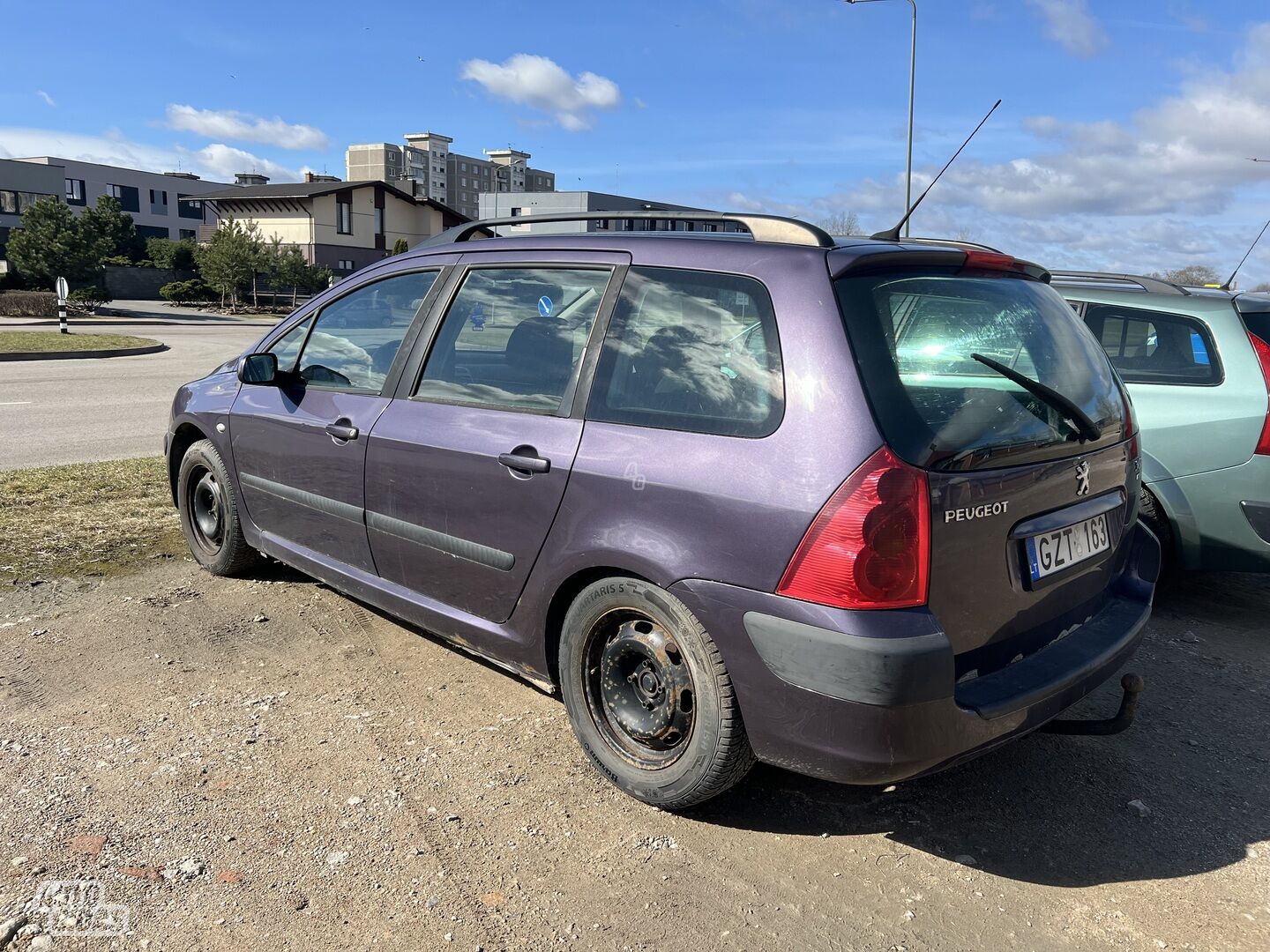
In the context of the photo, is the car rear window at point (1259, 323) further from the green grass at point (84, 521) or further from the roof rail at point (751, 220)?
the green grass at point (84, 521)

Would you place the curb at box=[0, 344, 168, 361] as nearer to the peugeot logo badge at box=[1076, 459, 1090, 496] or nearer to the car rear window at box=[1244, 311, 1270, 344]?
the car rear window at box=[1244, 311, 1270, 344]

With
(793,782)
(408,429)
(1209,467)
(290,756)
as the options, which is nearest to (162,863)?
(290,756)

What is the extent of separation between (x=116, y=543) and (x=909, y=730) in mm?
5051

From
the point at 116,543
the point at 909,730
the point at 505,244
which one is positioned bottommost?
the point at 116,543

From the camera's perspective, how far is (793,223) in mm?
3053

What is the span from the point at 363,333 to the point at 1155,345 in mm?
4024

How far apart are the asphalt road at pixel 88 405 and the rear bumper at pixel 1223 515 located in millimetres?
8331

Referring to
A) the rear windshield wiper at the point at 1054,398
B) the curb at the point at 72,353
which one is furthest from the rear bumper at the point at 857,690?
the curb at the point at 72,353

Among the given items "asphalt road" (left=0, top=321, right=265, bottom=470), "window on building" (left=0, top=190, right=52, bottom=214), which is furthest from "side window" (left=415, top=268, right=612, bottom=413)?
"window on building" (left=0, top=190, right=52, bottom=214)

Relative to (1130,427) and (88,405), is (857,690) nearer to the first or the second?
(1130,427)

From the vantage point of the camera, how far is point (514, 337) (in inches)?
141

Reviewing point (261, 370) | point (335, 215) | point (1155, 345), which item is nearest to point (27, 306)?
point (335, 215)

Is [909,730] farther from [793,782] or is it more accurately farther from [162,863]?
[162,863]

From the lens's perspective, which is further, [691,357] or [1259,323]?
[1259,323]
